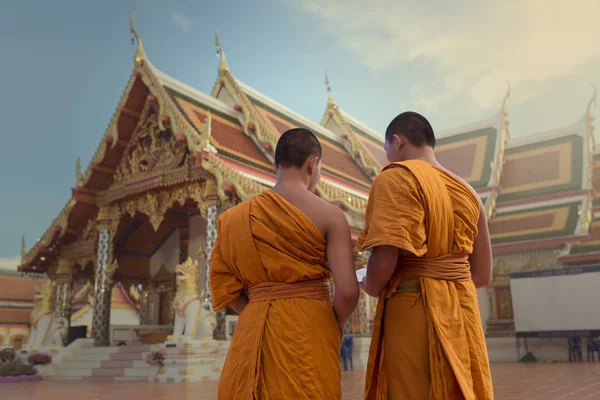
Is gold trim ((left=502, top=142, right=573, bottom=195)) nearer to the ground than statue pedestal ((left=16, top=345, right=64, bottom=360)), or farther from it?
farther from it

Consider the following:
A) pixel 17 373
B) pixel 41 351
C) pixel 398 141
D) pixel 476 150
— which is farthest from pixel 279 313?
pixel 476 150

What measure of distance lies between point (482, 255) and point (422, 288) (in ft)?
1.32

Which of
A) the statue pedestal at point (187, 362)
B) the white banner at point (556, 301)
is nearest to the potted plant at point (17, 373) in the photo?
the statue pedestal at point (187, 362)

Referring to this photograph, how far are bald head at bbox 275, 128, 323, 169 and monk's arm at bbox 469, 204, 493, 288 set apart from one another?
0.61 meters

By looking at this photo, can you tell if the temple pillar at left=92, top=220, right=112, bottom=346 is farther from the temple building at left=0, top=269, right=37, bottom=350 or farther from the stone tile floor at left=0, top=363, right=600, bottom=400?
the temple building at left=0, top=269, right=37, bottom=350

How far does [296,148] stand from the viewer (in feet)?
5.87

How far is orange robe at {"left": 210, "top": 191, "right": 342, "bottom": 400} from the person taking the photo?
1.55 m

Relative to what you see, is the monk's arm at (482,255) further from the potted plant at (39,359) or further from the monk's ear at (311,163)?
the potted plant at (39,359)

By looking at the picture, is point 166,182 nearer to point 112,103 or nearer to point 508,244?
point 508,244

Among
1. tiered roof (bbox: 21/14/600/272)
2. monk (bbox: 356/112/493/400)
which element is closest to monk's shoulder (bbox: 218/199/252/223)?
monk (bbox: 356/112/493/400)

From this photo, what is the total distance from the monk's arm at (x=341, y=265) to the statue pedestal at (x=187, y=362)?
5712 millimetres

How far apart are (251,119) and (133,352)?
14.9ft

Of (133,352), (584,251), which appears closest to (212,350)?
(133,352)

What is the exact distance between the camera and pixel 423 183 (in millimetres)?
1606
